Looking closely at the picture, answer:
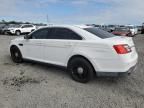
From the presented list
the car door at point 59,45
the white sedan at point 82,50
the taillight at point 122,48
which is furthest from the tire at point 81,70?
the taillight at point 122,48

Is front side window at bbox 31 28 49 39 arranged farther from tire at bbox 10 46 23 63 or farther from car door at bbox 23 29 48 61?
tire at bbox 10 46 23 63

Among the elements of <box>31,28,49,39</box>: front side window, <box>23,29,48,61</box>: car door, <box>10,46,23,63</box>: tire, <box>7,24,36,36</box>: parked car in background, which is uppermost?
<box>31,28,49,39</box>: front side window

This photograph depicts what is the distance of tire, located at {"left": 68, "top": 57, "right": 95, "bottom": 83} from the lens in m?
4.70

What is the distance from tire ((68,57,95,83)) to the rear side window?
63 centimetres

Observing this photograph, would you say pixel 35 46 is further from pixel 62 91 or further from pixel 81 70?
pixel 62 91

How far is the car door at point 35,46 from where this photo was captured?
584 centimetres

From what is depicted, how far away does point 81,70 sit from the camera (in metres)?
4.88

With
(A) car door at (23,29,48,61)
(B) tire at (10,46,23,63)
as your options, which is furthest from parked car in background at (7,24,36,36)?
(A) car door at (23,29,48,61)

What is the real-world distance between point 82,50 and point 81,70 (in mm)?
564

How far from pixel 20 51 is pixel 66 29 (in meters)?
2.31

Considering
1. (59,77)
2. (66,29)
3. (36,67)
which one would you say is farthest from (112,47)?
(36,67)

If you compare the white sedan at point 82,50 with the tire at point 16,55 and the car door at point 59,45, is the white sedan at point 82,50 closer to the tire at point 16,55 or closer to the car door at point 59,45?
the car door at point 59,45

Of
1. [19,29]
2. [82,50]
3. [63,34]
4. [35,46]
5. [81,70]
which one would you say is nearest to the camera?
[82,50]

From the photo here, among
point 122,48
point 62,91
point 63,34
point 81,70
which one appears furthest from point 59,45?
point 122,48
